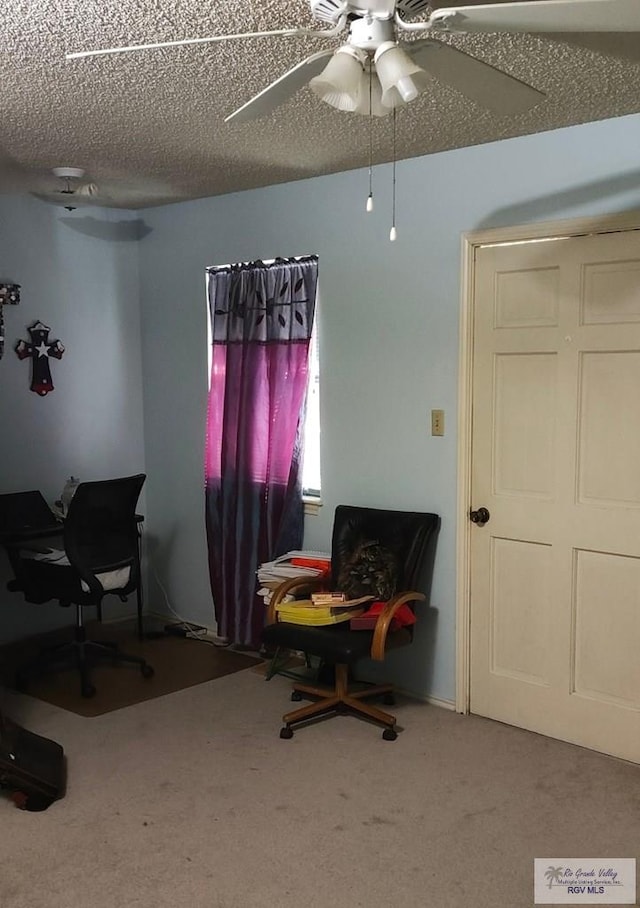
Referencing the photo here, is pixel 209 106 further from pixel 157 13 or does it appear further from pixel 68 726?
pixel 68 726

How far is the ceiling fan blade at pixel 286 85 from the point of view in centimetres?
194

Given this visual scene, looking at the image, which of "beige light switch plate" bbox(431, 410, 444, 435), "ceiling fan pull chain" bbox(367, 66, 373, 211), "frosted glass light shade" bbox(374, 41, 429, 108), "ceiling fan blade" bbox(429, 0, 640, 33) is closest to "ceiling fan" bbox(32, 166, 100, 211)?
"ceiling fan pull chain" bbox(367, 66, 373, 211)

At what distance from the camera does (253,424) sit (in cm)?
453

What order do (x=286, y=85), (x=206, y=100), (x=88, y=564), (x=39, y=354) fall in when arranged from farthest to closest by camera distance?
1. (x=39, y=354)
2. (x=88, y=564)
3. (x=206, y=100)
4. (x=286, y=85)

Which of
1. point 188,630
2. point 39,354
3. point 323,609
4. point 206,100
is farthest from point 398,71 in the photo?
point 188,630

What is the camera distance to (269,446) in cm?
448

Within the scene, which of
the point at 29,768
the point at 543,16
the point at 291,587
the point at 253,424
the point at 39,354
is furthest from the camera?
the point at 39,354

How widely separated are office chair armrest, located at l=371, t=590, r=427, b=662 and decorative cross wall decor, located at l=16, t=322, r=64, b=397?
7.89 feet

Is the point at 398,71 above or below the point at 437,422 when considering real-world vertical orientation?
above

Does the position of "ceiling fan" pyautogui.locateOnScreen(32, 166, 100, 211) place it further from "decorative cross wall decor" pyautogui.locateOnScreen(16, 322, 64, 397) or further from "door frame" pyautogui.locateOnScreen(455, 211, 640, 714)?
"door frame" pyautogui.locateOnScreen(455, 211, 640, 714)

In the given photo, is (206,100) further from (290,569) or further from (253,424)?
(290,569)

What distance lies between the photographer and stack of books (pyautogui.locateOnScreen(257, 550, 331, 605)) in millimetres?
4090

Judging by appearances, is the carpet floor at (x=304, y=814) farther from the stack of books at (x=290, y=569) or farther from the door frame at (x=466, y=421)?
the stack of books at (x=290, y=569)

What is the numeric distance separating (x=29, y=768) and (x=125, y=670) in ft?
4.37
